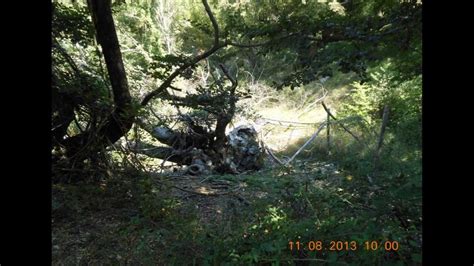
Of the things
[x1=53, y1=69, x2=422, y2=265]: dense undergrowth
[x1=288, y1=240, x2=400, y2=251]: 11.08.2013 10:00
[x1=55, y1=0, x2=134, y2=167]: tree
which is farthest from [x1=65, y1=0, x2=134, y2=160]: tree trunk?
[x1=288, y1=240, x2=400, y2=251]: 11.08.2013 10:00

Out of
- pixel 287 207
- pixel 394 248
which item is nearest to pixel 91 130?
pixel 287 207

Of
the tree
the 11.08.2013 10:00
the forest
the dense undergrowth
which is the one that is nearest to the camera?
the 11.08.2013 10:00

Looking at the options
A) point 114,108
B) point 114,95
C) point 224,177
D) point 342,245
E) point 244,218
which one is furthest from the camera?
point 224,177

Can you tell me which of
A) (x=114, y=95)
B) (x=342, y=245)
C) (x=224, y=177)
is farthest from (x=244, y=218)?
(x=114, y=95)

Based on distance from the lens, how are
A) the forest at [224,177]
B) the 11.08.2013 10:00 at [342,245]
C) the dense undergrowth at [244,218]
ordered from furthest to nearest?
the forest at [224,177] < the dense undergrowth at [244,218] < the 11.08.2013 10:00 at [342,245]

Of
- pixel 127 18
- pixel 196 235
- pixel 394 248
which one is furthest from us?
pixel 127 18

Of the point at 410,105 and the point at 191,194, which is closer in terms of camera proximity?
the point at 191,194

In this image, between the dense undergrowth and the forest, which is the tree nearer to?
the forest

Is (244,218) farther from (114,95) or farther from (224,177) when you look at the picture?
(114,95)

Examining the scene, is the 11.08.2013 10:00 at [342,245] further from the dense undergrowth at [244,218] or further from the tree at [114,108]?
the tree at [114,108]

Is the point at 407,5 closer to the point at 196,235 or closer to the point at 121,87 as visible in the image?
the point at 196,235

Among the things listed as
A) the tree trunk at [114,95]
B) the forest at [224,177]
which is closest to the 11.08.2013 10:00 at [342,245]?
the forest at [224,177]
